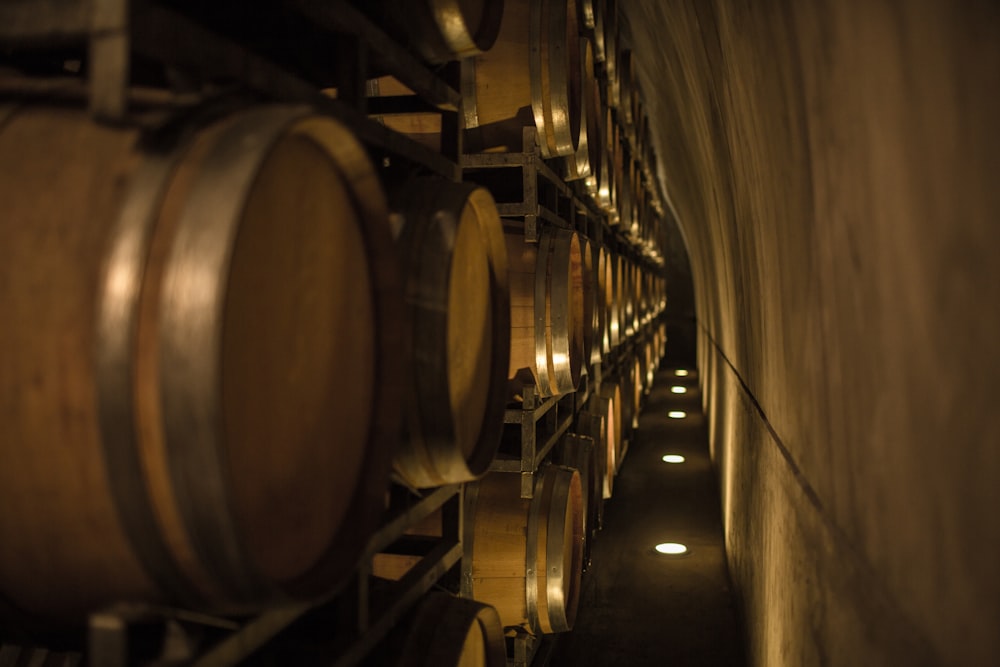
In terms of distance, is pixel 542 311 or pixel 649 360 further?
pixel 649 360

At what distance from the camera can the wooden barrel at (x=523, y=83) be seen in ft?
10.8

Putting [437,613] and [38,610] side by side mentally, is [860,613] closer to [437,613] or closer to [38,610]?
[437,613]

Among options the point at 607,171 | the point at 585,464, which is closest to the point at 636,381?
the point at 607,171

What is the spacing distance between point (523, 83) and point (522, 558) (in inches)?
85.1

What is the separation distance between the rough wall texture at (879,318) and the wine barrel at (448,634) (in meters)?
0.91

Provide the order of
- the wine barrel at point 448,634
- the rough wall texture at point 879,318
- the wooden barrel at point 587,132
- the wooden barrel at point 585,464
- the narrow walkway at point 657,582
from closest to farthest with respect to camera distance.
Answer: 1. the rough wall texture at point 879,318
2. the wine barrel at point 448,634
3. the wooden barrel at point 587,132
4. the narrow walkway at point 657,582
5. the wooden barrel at point 585,464

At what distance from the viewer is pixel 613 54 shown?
6465mm

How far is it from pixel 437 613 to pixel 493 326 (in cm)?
82

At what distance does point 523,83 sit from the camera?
3408 millimetres

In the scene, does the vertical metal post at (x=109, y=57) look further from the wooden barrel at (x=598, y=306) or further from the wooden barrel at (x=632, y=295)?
the wooden barrel at (x=632, y=295)

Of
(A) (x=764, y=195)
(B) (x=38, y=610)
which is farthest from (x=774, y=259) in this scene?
(B) (x=38, y=610)

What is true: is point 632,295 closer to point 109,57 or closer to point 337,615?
point 337,615

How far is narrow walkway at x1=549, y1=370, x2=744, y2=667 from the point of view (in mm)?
4570

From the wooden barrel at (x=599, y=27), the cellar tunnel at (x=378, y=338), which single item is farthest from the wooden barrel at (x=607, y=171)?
the cellar tunnel at (x=378, y=338)
